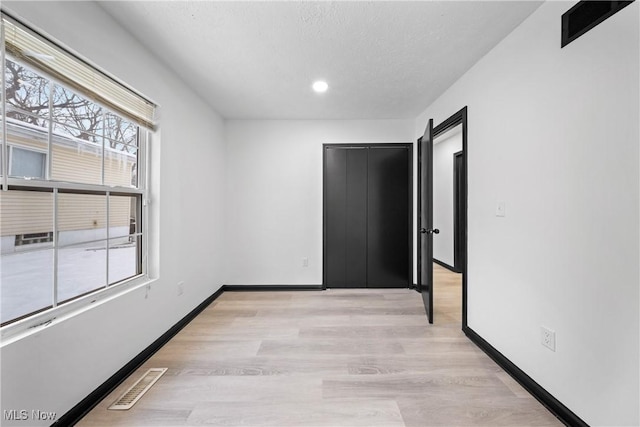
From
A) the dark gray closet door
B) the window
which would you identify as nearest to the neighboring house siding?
the window

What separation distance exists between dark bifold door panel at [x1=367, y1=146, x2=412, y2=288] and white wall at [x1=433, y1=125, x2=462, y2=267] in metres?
1.65

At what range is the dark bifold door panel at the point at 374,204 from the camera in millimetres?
4020

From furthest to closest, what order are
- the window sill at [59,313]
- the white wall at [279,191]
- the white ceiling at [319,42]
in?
the white wall at [279,191], the white ceiling at [319,42], the window sill at [59,313]

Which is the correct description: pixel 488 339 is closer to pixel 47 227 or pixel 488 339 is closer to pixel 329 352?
pixel 329 352

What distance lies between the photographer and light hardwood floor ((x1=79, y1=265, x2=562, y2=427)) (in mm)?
1585

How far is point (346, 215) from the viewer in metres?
4.03

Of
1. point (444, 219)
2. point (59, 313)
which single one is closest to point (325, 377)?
point (59, 313)

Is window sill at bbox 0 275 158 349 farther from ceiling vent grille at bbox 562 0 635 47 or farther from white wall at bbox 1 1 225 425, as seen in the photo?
ceiling vent grille at bbox 562 0 635 47

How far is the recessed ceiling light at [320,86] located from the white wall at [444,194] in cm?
306

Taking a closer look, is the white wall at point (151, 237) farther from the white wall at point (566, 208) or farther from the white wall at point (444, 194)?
the white wall at point (444, 194)

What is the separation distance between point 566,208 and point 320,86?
2.27 m

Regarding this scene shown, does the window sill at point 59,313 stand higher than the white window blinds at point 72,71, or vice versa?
the white window blinds at point 72,71

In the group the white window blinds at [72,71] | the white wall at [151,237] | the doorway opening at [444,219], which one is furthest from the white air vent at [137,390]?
the doorway opening at [444,219]

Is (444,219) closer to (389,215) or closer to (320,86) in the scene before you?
(389,215)
